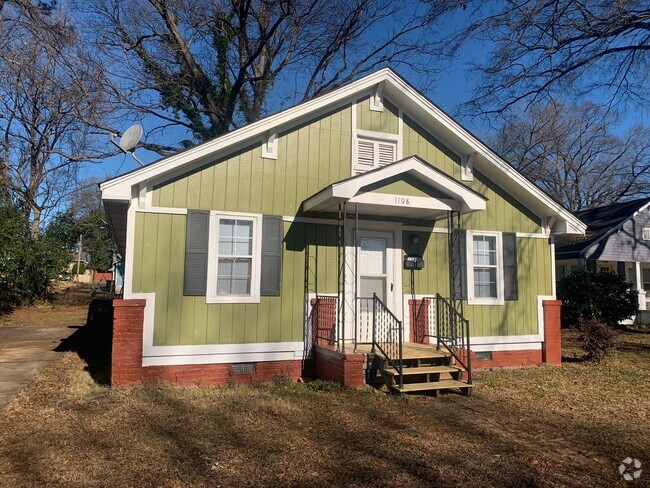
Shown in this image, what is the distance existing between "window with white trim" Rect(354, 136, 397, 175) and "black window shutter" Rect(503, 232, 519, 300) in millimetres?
2959

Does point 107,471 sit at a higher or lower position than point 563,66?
lower

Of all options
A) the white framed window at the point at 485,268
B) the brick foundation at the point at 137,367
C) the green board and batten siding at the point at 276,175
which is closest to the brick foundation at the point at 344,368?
the brick foundation at the point at 137,367

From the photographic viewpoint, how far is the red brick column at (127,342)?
286 inches

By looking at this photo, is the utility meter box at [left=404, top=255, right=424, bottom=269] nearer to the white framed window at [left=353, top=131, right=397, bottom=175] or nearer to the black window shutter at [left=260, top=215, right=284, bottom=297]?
the white framed window at [left=353, top=131, right=397, bottom=175]

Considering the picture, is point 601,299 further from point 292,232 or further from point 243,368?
point 243,368

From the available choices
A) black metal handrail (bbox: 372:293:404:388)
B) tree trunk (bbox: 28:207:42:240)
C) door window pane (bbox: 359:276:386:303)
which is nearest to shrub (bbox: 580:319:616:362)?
black metal handrail (bbox: 372:293:404:388)

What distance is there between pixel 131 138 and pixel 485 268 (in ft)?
24.1

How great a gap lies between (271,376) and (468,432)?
359cm

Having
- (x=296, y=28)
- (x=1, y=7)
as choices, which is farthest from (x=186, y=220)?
(x=296, y=28)

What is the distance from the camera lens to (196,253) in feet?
25.8

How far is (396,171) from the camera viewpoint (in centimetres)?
812

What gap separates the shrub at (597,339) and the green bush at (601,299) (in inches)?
219

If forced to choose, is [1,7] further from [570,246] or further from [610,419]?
[570,246]

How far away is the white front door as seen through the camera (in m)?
9.03
